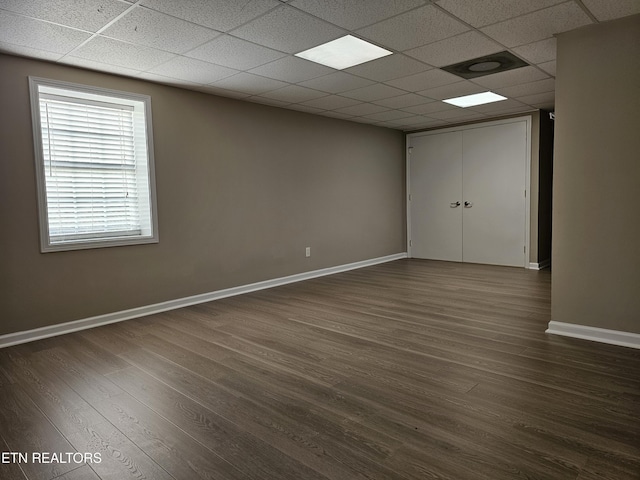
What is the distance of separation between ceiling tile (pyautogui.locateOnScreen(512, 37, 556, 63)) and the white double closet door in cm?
277

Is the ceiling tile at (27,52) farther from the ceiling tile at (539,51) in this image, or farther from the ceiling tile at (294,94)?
the ceiling tile at (539,51)

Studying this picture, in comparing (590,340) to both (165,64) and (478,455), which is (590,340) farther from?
(165,64)

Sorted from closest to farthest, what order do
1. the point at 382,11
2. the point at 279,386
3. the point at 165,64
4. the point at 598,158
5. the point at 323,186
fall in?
the point at 279,386 < the point at 382,11 < the point at 598,158 < the point at 165,64 < the point at 323,186

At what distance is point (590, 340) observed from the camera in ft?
10.5

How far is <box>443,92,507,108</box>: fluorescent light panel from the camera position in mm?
5211

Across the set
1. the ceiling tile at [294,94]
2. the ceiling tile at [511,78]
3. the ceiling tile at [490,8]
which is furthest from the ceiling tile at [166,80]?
the ceiling tile at [511,78]

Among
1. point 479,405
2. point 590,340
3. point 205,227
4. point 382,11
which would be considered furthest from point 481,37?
point 205,227

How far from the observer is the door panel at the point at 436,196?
7184 mm

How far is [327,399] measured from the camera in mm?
2357

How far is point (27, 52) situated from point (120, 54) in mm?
701

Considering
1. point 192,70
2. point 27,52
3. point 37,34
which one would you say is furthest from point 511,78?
point 27,52

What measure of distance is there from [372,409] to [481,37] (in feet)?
9.36

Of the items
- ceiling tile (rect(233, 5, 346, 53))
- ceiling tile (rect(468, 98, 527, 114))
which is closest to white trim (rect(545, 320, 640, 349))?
ceiling tile (rect(233, 5, 346, 53))

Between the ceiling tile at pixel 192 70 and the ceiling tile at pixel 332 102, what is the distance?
1.41m
